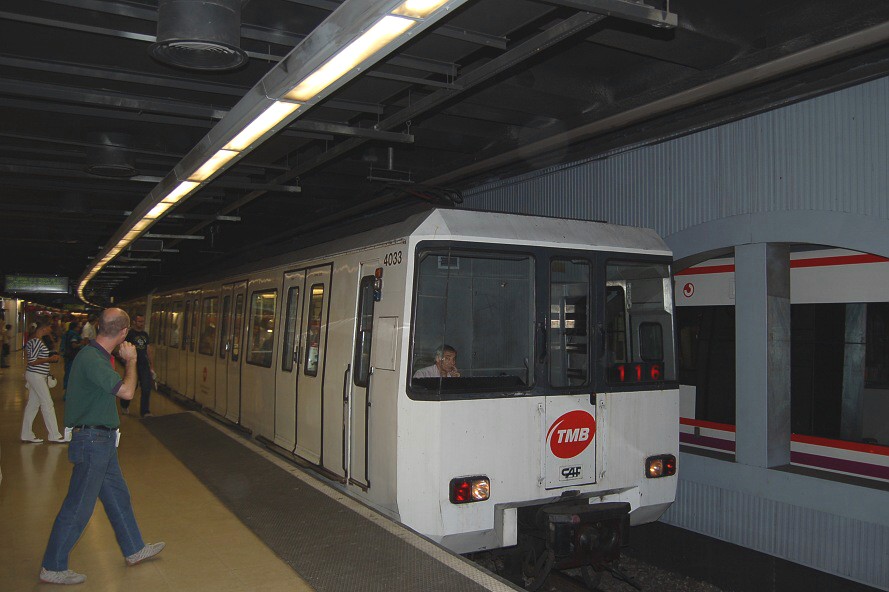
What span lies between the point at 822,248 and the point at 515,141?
11.4ft

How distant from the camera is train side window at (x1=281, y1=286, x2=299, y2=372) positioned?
26.6 ft

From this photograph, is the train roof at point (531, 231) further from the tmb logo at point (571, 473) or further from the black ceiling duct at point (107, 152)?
the black ceiling duct at point (107, 152)

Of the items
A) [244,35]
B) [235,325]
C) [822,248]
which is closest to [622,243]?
[822,248]

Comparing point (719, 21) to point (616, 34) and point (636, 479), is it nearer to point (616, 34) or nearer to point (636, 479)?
point (616, 34)

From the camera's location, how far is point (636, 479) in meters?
5.91

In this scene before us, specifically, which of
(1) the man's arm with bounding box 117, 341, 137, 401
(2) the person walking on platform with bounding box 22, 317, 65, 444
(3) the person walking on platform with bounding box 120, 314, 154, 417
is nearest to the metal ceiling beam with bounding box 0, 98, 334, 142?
(1) the man's arm with bounding box 117, 341, 137, 401

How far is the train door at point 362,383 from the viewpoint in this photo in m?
5.95

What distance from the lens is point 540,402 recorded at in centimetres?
553

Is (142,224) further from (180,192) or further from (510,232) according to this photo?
(510,232)

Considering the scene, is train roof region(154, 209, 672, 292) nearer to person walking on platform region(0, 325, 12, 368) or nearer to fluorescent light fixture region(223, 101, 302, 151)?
fluorescent light fixture region(223, 101, 302, 151)

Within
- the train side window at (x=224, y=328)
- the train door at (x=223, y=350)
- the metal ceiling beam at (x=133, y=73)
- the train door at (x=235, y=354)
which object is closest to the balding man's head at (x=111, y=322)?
the metal ceiling beam at (x=133, y=73)

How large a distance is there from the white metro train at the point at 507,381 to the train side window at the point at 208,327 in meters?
5.89

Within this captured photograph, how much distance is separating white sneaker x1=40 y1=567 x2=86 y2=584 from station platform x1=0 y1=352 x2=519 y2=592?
0.19 feet

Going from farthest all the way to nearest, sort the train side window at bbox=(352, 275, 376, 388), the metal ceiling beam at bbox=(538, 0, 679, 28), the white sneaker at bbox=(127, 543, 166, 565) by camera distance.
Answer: the train side window at bbox=(352, 275, 376, 388) < the white sneaker at bbox=(127, 543, 166, 565) < the metal ceiling beam at bbox=(538, 0, 679, 28)
